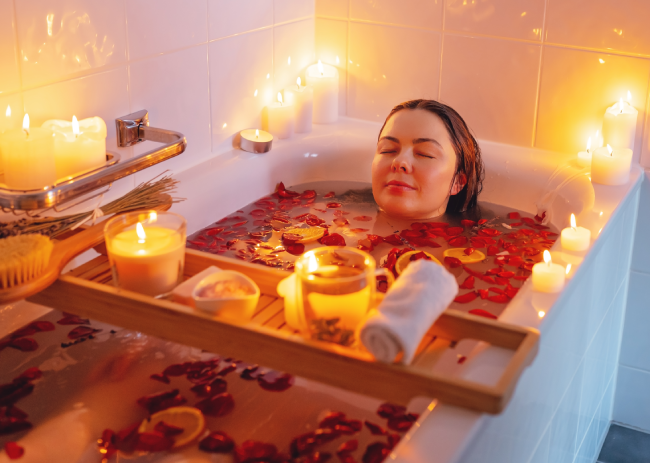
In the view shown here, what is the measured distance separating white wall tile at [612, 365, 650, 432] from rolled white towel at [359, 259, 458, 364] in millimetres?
1411

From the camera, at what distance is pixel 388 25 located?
2473mm

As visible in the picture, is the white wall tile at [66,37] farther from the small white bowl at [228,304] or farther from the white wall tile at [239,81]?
the small white bowl at [228,304]

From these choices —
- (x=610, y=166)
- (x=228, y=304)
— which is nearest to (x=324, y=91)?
(x=610, y=166)

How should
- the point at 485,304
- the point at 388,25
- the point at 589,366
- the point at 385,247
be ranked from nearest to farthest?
the point at 485,304 → the point at 589,366 → the point at 385,247 → the point at 388,25

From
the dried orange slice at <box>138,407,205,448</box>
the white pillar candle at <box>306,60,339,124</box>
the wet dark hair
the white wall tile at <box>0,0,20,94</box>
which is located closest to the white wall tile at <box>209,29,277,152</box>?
the white pillar candle at <box>306,60,339,124</box>

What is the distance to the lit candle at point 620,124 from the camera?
212cm

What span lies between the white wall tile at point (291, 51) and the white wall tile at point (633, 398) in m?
1.42

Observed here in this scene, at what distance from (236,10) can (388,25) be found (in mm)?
556

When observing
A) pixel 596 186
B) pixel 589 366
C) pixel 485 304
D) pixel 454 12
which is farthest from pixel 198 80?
pixel 589 366

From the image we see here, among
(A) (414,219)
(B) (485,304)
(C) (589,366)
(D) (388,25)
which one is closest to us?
(B) (485,304)

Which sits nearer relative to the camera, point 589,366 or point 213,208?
point 589,366

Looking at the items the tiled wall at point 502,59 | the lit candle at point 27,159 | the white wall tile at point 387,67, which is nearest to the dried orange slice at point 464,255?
the tiled wall at point 502,59

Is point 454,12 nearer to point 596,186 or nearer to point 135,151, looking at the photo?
point 596,186

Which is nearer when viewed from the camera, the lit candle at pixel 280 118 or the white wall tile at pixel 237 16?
the white wall tile at pixel 237 16
